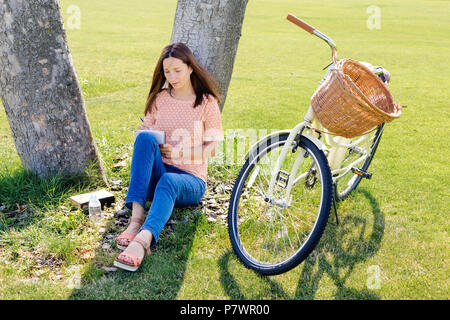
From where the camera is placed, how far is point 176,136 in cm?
373

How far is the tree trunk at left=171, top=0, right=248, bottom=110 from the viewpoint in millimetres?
3758

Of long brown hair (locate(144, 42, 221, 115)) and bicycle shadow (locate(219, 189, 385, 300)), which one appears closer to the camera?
bicycle shadow (locate(219, 189, 385, 300))

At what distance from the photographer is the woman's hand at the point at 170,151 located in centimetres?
369

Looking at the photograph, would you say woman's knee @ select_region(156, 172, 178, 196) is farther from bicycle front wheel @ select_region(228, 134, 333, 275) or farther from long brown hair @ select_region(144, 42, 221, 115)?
long brown hair @ select_region(144, 42, 221, 115)

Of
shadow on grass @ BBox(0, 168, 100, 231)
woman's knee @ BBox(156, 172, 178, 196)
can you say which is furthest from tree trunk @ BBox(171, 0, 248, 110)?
shadow on grass @ BBox(0, 168, 100, 231)

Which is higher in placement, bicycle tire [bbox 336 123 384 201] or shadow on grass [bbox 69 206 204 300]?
bicycle tire [bbox 336 123 384 201]

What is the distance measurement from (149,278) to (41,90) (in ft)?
6.36

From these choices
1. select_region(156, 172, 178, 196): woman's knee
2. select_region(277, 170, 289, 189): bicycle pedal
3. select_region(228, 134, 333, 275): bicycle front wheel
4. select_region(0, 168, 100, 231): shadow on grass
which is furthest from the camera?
select_region(0, 168, 100, 231): shadow on grass

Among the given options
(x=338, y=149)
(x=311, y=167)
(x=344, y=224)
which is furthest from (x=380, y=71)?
(x=344, y=224)

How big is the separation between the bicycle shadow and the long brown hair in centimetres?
138

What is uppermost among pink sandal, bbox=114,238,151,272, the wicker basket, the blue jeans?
the wicker basket

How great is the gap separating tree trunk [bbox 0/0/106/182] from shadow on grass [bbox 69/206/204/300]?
118 cm

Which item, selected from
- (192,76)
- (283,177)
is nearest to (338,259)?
(283,177)

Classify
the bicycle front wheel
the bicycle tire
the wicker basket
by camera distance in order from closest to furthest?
the wicker basket < the bicycle front wheel < the bicycle tire
